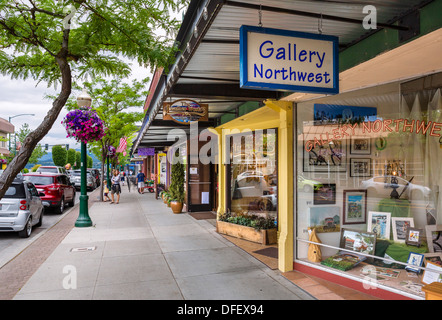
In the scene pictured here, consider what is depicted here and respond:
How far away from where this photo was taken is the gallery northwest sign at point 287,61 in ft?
11.4

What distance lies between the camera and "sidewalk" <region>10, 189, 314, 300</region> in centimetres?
488

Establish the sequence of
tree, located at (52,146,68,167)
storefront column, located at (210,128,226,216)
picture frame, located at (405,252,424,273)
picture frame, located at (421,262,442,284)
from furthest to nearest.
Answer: tree, located at (52,146,68,167)
storefront column, located at (210,128,226,216)
picture frame, located at (405,252,424,273)
picture frame, located at (421,262,442,284)

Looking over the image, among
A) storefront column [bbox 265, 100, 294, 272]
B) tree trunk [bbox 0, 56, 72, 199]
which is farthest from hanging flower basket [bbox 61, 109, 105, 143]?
storefront column [bbox 265, 100, 294, 272]

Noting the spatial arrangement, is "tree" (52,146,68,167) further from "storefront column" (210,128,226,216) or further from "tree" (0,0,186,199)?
"tree" (0,0,186,199)

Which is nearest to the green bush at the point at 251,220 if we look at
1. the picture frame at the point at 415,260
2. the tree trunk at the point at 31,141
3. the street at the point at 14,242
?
the picture frame at the point at 415,260

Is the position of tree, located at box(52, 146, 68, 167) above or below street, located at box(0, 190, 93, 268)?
above

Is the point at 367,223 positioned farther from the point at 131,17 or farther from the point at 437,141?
the point at 131,17

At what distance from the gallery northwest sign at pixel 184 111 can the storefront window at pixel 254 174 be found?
148 centimetres

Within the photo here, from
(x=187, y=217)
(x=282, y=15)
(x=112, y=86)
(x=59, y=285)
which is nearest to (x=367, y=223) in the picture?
(x=282, y=15)

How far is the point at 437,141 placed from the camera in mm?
4812

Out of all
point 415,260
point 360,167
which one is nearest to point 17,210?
point 360,167

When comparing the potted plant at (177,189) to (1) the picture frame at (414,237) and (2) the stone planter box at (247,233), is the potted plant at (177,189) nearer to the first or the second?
(2) the stone planter box at (247,233)

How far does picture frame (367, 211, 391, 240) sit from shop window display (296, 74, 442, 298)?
15 mm

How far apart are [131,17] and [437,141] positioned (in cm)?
498
